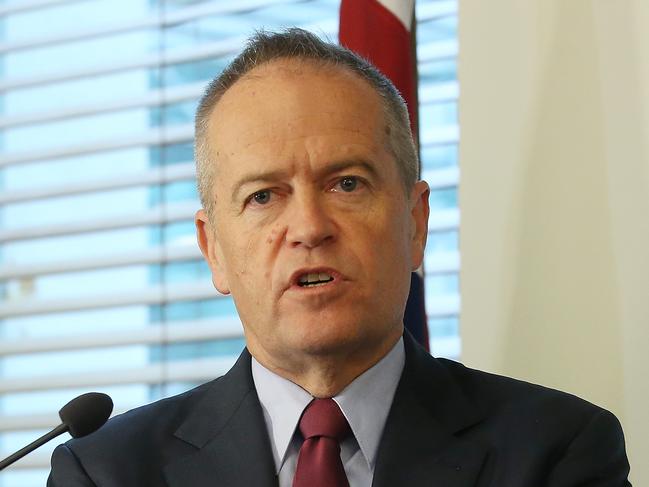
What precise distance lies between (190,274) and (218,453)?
1.42 metres

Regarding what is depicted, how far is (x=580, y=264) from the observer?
2.49 metres

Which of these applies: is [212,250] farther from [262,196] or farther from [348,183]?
[348,183]

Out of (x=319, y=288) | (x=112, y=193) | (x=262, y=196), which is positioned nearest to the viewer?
(x=319, y=288)

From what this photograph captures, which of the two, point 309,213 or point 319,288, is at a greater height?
point 309,213

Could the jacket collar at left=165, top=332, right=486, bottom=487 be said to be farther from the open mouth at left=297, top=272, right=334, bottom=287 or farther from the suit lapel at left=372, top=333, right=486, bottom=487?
the open mouth at left=297, top=272, right=334, bottom=287

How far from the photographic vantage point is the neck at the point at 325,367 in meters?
1.91

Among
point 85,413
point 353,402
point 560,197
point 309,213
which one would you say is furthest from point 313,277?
point 560,197

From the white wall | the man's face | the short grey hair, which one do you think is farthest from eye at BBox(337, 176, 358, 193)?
the white wall

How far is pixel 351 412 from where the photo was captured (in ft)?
6.29

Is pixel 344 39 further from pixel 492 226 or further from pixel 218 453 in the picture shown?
pixel 218 453

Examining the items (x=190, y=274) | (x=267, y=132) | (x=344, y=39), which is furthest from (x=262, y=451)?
(x=190, y=274)

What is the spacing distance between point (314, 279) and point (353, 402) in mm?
253

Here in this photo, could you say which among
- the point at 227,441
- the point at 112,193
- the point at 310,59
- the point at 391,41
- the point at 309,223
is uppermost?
the point at 391,41

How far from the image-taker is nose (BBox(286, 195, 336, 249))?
70.9 inches
